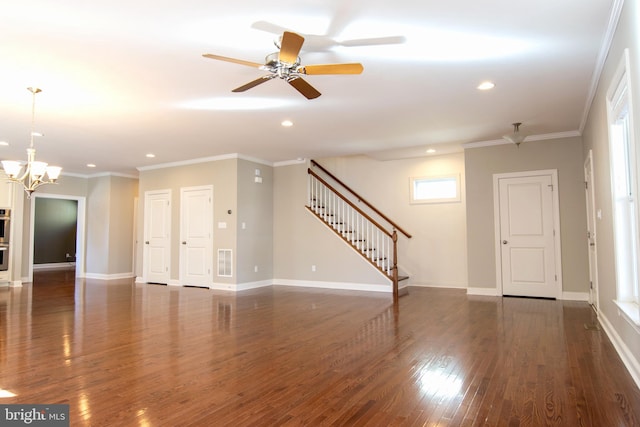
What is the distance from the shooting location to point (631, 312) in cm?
A: 295

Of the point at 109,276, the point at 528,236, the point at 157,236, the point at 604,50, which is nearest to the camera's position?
the point at 604,50

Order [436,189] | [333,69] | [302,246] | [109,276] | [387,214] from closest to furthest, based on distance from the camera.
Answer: [333,69]
[436,189]
[302,246]
[387,214]
[109,276]

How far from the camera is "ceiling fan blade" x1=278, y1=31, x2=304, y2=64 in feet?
8.55

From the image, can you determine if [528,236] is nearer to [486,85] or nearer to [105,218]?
[486,85]

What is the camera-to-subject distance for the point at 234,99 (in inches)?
182

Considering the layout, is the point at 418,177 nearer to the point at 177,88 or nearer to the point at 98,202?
the point at 177,88

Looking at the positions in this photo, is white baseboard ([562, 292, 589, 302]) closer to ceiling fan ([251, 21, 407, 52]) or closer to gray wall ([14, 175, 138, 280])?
ceiling fan ([251, 21, 407, 52])

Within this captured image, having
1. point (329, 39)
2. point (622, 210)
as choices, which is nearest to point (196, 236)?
point (329, 39)

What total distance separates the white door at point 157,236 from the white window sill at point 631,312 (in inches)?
311

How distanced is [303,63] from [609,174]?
303 centimetres

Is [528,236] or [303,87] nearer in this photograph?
[303,87]

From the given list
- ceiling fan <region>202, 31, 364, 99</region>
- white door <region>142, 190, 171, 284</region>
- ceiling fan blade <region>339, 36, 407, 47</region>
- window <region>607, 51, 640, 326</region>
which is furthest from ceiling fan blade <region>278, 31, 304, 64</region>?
white door <region>142, 190, 171, 284</region>

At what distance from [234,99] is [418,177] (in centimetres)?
475

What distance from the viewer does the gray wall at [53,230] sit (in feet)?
41.7
